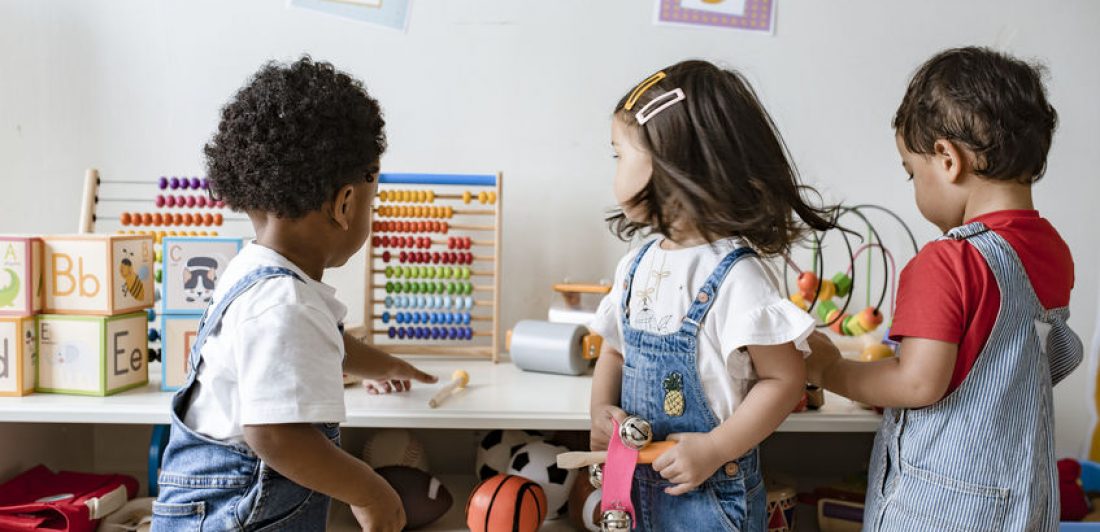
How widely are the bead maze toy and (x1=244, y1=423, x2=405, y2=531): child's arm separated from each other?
2.62 feet

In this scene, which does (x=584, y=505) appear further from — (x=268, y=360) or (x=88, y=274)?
→ (x=88, y=274)

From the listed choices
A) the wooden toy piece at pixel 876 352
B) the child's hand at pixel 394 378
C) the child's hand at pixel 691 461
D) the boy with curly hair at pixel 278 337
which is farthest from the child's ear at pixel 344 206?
the wooden toy piece at pixel 876 352

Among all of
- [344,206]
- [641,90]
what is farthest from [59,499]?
[641,90]

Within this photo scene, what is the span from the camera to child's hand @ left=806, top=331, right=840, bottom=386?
46.3 inches

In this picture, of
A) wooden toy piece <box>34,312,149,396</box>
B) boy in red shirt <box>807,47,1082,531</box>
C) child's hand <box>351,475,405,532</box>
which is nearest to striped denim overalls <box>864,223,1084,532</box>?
boy in red shirt <box>807,47,1082,531</box>

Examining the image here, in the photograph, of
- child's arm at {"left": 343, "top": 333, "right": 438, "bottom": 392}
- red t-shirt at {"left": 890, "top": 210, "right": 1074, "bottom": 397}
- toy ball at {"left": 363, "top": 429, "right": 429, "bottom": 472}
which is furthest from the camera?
toy ball at {"left": 363, "top": 429, "right": 429, "bottom": 472}

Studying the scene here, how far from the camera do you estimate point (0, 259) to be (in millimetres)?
1379

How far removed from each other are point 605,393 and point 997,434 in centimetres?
50

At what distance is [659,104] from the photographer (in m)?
1.08

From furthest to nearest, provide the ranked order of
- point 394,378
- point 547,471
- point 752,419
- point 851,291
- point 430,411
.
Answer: point 851,291 → point 547,471 → point 394,378 → point 430,411 → point 752,419

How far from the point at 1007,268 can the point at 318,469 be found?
85 centimetres

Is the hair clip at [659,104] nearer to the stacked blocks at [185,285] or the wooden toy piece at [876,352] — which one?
the wooden toy piece at [876,352]

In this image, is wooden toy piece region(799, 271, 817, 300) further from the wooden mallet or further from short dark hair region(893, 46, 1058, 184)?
the wooden mallet

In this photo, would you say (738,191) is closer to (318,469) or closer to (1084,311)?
(318,469)
